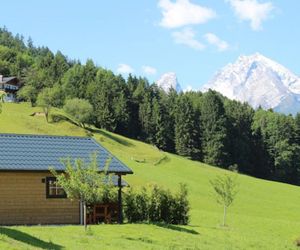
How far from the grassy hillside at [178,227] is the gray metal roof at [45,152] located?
4834 mm

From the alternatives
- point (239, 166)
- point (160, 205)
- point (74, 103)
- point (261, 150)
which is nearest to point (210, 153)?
point (239, 166)

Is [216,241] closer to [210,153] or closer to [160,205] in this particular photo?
[160,205]

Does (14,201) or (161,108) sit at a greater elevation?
(161,108)

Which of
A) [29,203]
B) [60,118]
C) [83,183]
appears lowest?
[29,203]

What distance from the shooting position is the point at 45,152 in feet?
109

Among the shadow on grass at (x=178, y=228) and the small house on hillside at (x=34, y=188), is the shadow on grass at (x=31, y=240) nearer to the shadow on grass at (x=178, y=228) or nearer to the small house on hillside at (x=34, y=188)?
the small house on hillside at (x=34, y=188)

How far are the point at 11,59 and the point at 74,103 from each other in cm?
9503

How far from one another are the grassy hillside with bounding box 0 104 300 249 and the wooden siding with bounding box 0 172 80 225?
392cm

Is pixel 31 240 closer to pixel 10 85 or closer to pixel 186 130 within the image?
pixel 186 130

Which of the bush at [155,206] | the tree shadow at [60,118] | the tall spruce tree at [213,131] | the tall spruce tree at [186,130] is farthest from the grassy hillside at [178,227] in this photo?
the tall spruce tree at [213,131]

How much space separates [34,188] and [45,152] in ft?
8.73

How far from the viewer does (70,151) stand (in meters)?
34.3

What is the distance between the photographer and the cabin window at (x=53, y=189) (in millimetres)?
31844

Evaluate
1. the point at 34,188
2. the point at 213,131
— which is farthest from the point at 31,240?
the point at 213,131
